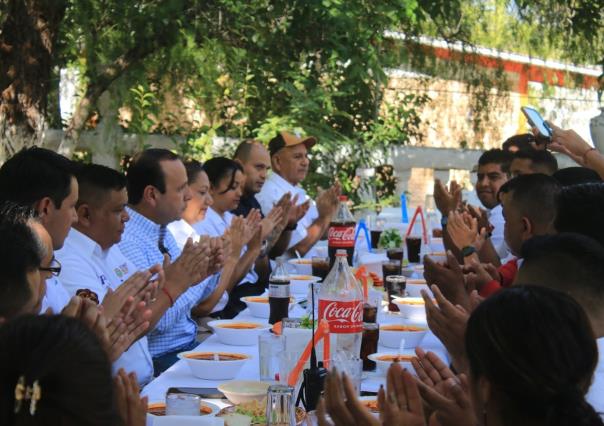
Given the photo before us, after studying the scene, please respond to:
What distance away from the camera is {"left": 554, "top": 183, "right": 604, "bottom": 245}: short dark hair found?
3.12 metres

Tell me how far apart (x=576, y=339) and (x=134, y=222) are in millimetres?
3016

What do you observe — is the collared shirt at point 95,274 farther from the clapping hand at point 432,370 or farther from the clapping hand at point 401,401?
the clapping hand at point 401,401

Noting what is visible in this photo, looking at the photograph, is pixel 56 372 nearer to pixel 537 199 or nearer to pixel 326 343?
pixel 326 343

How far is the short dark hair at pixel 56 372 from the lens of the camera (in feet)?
4.59

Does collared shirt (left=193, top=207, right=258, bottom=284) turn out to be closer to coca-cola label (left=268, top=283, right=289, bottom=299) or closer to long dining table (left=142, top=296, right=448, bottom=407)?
coca-cola label (left=268, top=283, right=289, bottom=299)

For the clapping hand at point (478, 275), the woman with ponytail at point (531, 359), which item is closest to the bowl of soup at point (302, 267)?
the clapping hand at point (478, 275)

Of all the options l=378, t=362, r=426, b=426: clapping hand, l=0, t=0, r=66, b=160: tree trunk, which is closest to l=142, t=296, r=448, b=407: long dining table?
l=378, t=362, r=426, b=426: clapping hand

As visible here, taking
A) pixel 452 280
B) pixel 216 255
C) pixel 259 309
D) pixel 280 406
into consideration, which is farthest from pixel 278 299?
pixel 280 406

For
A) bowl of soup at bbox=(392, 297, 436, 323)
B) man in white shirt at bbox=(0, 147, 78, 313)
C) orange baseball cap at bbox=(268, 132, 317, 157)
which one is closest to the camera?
man in white shirt at bbox=(0, 147, 78, 313)

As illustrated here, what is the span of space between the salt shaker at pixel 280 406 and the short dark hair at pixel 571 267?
730 millimetres

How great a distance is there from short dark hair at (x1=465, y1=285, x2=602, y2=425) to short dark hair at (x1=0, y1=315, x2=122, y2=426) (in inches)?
25.7

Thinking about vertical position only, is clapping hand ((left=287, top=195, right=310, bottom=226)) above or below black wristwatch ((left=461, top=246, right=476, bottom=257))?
above

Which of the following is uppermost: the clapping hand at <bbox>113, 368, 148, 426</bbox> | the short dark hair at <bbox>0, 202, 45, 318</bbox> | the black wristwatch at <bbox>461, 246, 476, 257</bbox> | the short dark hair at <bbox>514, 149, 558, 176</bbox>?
the short dark hair at <bbox>514, 149, 558, 176</bbox>

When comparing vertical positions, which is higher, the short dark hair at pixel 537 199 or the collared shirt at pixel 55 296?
the short dark hair at pixel 537 199
